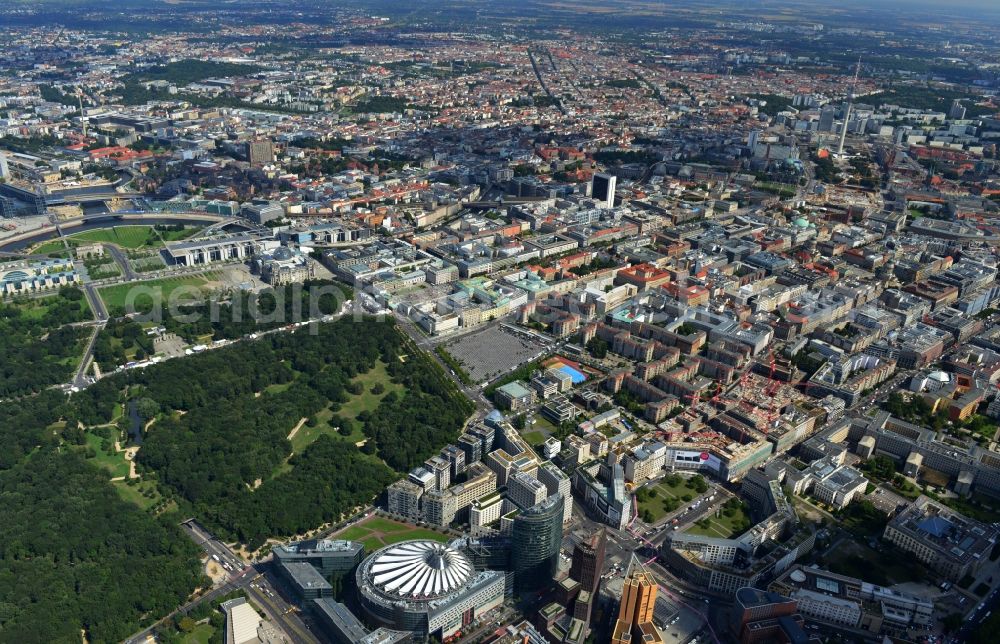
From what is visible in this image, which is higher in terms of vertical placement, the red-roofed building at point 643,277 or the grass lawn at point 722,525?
the red-roofed building at point 643,277

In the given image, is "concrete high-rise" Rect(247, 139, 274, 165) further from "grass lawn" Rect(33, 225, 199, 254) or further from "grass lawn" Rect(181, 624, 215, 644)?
"grass lawn" Rect(181, 624, 215, 644)

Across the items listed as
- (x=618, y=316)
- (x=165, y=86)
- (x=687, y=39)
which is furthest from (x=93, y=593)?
(x=687, y=39)

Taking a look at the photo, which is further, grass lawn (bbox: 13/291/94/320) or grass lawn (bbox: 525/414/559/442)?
grass lawn (bbox: 13/291/94/320)

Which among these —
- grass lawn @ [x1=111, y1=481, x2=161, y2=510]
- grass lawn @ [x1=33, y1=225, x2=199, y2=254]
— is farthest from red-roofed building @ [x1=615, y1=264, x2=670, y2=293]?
grass lawn @ [x1=33, y1=225, x2=199, y2=254]

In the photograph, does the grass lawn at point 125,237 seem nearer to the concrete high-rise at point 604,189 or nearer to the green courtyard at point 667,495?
the concrete high-rise at point 604,189

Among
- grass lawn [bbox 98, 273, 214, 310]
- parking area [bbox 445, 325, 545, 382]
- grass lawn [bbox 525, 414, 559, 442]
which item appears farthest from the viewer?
grass lawn [bbox 98, 273, 214, 310]

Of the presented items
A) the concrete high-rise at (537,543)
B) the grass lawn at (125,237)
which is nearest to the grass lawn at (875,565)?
the concrete high-rise at (537,543)

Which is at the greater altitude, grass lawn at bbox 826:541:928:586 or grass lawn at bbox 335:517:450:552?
grass lawn at bbox 826:541:928:586
